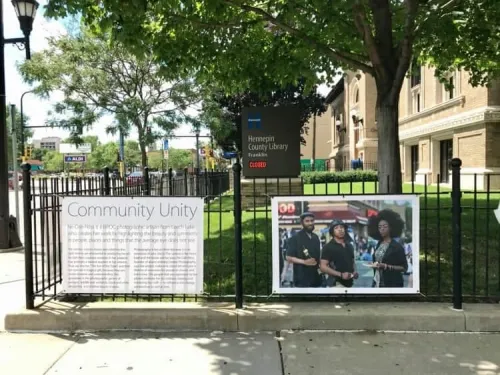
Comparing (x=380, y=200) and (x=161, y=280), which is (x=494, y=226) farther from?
(x=161, y=280)

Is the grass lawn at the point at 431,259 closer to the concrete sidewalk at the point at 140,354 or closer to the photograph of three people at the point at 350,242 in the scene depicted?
the photograph of three people at the point at 350,242

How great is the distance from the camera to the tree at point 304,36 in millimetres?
6496

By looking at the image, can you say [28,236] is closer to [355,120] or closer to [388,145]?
[388,145]

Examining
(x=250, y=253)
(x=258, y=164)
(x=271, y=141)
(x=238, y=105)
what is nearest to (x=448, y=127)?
(x=238, y=105)

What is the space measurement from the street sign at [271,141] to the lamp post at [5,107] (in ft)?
16.3

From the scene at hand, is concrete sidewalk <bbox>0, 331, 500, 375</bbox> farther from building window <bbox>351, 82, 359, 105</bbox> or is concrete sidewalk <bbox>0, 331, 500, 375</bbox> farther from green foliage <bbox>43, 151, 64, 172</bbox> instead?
green foliage <bbox>43, 151, 64, 172</bbox>

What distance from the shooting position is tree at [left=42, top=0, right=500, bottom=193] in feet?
21.3

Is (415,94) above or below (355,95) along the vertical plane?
below

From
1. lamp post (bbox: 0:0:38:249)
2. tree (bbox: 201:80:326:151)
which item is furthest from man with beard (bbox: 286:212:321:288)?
tree (bbox: 201:80:326:151)

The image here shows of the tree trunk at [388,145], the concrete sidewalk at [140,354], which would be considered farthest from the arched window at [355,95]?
the concrete sidewalk at [140,354]

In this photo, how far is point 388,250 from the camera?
490cm

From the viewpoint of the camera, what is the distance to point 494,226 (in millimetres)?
8266

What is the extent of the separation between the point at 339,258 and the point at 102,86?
11.4m

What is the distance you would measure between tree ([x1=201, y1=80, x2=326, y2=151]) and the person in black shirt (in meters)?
10.7
